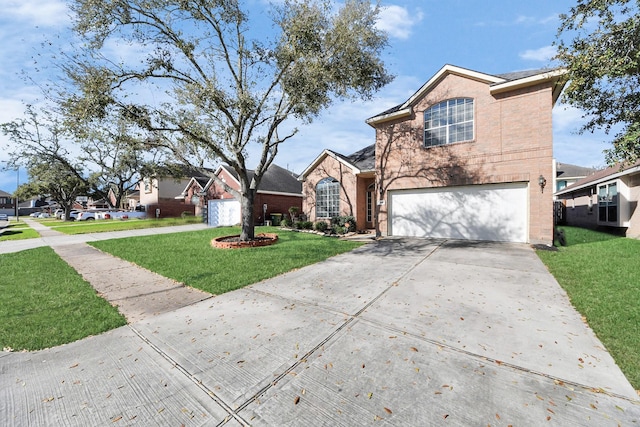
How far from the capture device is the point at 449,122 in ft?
38.2

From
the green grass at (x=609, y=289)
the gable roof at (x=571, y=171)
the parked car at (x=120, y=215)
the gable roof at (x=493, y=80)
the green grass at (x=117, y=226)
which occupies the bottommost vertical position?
the green grass at (x=609, y=289)

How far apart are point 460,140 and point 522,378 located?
10.9m

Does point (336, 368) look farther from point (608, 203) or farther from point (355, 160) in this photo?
point (608, 203)

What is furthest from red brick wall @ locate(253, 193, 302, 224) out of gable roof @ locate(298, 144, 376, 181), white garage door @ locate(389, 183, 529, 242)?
white garage door @ locate(389, 183, 529, 242)

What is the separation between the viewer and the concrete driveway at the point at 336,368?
2166 mm

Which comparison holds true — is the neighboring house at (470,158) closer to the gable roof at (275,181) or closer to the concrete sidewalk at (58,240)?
the gable roof at (275,181)

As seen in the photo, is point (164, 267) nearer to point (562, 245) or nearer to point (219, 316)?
point (219, 316)

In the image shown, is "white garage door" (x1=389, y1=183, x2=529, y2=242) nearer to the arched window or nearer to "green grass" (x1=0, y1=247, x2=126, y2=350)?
Answer: the arched window

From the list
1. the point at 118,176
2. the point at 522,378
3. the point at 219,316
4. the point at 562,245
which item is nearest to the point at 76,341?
the point at 219,316

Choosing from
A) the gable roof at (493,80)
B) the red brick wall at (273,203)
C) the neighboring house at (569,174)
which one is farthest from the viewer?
the neighboring house at (569,174)

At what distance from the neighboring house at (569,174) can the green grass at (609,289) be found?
24.7 metres

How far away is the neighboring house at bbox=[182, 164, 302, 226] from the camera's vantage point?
2075 cm

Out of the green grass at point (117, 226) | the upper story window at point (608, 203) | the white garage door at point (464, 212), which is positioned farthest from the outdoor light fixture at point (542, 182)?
the green grass at point (117, 226)

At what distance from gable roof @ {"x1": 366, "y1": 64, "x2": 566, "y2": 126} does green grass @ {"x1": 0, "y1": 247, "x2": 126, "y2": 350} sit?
510 inches
